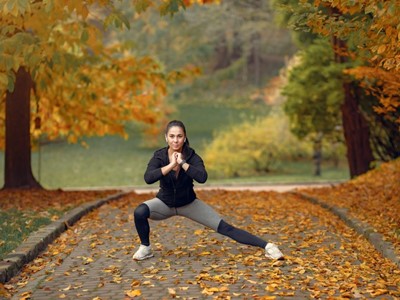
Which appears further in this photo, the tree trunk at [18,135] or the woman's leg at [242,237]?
the tree trunk at [18,135]

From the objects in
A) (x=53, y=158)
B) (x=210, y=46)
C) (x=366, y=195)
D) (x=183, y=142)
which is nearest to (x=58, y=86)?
(x=366, y=195)

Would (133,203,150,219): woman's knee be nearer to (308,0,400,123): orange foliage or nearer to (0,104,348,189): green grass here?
(308,0,400,123): orange foliage

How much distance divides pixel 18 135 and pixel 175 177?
390 inches

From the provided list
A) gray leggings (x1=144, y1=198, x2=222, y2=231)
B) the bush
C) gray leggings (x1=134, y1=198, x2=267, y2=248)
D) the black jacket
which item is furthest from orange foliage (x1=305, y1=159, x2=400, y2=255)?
the bush

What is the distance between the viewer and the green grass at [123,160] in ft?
129

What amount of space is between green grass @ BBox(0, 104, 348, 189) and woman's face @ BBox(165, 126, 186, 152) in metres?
24.6

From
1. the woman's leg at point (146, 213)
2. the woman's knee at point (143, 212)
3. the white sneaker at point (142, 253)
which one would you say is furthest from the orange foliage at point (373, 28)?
the white sneaker at point (142, 253)

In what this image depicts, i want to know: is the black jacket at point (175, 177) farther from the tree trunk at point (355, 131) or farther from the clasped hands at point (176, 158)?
the tree trunk at point (355, 131)

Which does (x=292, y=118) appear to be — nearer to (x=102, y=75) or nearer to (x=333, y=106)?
(x=333, y=106)

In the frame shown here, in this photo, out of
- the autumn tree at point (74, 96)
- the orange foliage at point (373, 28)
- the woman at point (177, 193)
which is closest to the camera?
the orange foliage at point (373, 28)

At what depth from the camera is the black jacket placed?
854 centimetres

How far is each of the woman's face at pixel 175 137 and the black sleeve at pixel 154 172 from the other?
0.91 feet

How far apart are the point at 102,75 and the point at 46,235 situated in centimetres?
1053

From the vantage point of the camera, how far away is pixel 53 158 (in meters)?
50.3
